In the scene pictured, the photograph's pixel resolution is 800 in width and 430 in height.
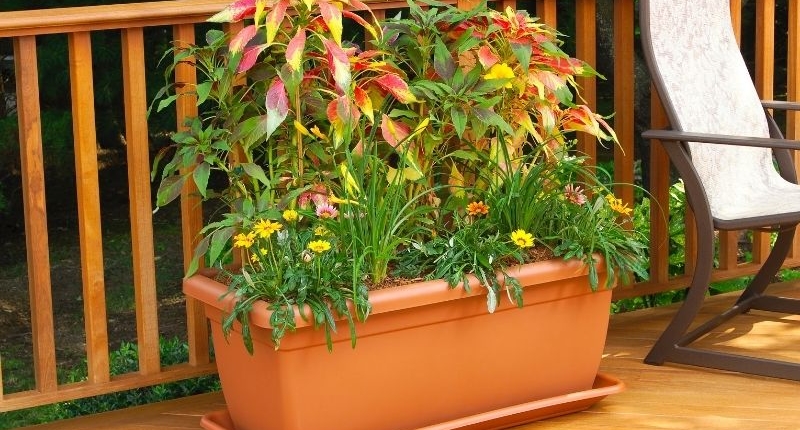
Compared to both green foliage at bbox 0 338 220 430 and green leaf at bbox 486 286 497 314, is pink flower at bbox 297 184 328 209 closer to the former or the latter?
green leaf at bbox 486 286 497 314

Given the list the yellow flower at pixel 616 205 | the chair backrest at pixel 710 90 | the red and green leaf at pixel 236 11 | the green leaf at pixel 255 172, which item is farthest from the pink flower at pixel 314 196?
the chair backrest at pixel 710 90

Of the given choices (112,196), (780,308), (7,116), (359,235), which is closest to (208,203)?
(112,196)

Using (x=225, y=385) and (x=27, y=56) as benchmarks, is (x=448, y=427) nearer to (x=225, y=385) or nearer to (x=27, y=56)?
(x=225, y=385)

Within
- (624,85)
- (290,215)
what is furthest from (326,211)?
(624,85)

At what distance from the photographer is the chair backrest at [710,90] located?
11.9 feet

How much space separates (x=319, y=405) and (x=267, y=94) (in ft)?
2.20

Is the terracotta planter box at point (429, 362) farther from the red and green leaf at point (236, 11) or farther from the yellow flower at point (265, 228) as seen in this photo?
the red and green leaf at point (236, 11)

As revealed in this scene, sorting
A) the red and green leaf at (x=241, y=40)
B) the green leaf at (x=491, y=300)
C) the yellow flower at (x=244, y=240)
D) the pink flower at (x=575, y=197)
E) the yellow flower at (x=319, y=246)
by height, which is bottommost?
the green leaf at (x=491, y=300)

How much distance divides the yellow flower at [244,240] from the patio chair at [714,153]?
1098 millimetres

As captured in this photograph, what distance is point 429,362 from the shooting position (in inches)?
118

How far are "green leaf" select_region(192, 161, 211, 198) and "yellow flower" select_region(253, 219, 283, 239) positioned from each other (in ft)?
0.59

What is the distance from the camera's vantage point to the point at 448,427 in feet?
9.98

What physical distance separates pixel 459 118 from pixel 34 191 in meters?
0.97

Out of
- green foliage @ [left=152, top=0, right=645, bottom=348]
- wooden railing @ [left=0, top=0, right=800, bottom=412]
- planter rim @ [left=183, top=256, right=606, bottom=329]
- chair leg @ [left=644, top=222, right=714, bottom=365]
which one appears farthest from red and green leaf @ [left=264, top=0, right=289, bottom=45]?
chair leg @ [left=644, top=222, right=714, bottom=365]
